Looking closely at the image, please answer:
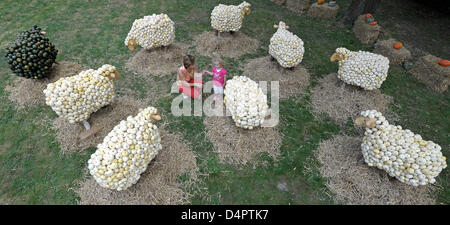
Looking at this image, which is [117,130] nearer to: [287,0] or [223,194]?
[223,194]

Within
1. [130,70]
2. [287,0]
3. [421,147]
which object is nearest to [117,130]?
[130,70]

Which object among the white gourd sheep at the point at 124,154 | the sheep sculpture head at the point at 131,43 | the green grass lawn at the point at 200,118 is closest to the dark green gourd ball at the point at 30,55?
the green grass lawn at the point at 200,118

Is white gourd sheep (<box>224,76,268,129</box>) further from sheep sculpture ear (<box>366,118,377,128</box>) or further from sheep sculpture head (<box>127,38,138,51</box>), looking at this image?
sheep sculpture head (<box>127,38,138,51</box>)

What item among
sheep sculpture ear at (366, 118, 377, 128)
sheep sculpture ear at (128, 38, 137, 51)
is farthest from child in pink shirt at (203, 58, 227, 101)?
sheep sculpture ear at (366, 118, 377, 128)

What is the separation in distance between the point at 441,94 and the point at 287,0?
6.33 metres

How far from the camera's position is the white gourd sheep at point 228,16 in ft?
23.5

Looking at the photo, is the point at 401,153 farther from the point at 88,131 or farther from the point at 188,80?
the point at 88,131

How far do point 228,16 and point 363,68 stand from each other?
383cm

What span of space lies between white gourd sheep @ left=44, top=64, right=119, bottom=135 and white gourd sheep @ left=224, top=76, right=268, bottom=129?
237 cm

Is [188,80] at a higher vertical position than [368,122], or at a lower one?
lower

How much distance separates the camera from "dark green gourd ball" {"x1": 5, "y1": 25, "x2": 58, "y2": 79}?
5426 millimetres

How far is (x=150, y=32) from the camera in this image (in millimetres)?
6469

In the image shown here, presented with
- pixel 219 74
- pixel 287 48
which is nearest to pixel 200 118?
pixel 219 74

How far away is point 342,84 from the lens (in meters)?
6.22
